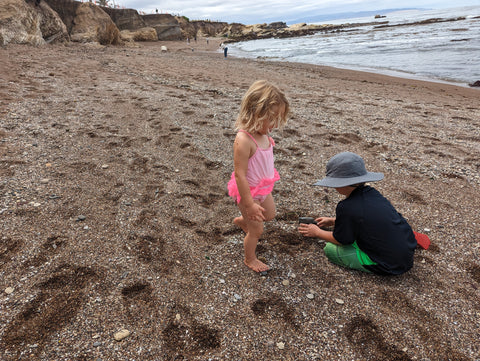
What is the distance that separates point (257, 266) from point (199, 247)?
611 millimetres

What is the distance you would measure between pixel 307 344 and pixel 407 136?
5.07 metres

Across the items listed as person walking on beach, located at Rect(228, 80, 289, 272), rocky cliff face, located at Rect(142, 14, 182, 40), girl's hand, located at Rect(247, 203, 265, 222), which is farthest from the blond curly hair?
rocky cliff face, located at Rect(142, 14, 182, 40)

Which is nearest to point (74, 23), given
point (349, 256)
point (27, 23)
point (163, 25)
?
point (27, 23)

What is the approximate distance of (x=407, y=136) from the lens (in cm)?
541

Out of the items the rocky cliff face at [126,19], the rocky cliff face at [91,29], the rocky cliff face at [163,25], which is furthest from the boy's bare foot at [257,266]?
the rocky cliff face at [163,25]

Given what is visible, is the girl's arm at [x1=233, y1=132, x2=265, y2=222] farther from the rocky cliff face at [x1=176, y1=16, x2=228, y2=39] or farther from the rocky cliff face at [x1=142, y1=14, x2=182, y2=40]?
the rocky cliff face at [x1=176, y1=16, x2=228, y2=39]

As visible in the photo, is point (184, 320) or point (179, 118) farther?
point (179, 118)

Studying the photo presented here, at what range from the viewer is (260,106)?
192 cm

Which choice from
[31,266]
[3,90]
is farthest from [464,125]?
[3,90]

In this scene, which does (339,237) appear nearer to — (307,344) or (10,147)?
(307,344)

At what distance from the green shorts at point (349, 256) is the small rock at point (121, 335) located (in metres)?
1.76

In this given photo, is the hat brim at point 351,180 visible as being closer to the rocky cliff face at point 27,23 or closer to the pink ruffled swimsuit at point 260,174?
the pink ruffled swimsuit at point 260,174

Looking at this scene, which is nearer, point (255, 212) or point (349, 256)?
point (255, 212)

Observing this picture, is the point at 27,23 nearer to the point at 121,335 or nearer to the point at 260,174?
the point at 260,174
